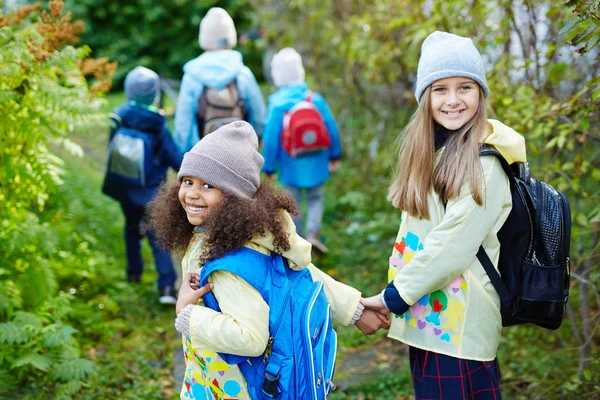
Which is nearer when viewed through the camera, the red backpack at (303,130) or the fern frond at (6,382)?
the fern frond at (6,382)

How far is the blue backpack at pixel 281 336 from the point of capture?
232 cm

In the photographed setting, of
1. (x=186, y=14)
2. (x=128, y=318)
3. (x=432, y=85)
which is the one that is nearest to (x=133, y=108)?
(x=128, y=318)

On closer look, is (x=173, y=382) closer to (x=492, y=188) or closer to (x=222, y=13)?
(x=492, y=188)

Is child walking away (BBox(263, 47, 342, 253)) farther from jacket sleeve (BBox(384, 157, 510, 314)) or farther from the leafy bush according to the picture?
jacket sleeve (BBox(384, 157, 510, 314))

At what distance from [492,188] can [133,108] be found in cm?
341

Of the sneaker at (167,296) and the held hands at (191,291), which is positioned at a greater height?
the sneaker at (167,296)

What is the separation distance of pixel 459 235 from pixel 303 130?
3500 millimetres

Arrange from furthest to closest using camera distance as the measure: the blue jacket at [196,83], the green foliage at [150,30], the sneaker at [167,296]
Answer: the green foliage at [150,30]
the blue jacket at [196,83]
the sneaker at [167,296]

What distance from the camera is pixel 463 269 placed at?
2549mm

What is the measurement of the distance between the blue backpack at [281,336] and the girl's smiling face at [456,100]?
3.12 feet

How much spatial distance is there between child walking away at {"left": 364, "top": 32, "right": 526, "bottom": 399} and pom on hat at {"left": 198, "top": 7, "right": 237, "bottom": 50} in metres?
3.23

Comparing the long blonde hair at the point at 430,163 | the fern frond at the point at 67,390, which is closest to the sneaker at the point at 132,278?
the fern frond at the point at 67,390

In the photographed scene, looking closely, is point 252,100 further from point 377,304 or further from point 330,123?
point 377,304

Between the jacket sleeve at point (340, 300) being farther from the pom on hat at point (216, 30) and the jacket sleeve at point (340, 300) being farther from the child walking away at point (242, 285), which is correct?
the pom on hat at point (216, 30)
